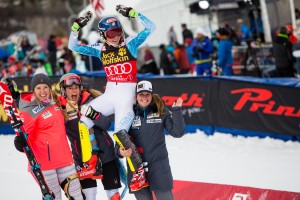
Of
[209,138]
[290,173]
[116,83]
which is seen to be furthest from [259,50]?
[116,83]

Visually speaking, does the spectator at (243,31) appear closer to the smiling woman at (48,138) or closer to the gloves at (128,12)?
the gloves at (128,12)

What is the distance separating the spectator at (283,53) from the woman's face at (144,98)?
879 cm

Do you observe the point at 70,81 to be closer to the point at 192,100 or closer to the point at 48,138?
the point at 48,138

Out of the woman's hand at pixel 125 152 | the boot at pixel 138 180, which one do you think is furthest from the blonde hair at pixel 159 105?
the boot at pixel 138 180

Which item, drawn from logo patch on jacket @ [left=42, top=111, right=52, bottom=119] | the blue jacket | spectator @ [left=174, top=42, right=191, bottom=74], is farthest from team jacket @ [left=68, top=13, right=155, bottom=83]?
spectator @ [left=174, top=42, right=191, bottom=74]

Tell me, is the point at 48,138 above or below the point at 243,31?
below

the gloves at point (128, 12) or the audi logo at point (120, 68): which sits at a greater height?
the gloves at point (128, 12)

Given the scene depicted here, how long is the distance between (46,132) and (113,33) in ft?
5.04

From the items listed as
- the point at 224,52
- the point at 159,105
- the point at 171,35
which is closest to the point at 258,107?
the point at 224,52

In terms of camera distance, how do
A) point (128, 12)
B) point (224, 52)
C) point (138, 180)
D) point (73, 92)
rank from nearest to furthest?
1. point (138, 180)
2. point (73, 92)
3. point (128, 12)
4. point (224, 52)

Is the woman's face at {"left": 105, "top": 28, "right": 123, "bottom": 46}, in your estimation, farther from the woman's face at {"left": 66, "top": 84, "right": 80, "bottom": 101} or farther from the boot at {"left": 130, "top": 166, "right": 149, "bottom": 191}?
the boot at {"left": 130, "top": 166, "right": 149, "bottom": 191}

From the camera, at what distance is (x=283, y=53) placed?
15023 millimetres

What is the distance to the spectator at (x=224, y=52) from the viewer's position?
15.4 metres

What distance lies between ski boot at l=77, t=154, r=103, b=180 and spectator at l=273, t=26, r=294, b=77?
348 inches
